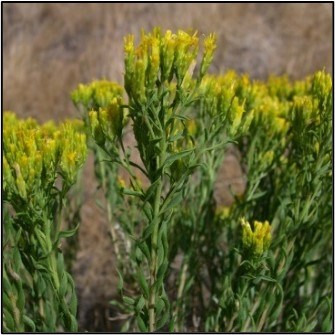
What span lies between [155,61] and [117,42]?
21.7 ft

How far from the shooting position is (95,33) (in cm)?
870

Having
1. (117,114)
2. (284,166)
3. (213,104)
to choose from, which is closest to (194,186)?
(284,166)

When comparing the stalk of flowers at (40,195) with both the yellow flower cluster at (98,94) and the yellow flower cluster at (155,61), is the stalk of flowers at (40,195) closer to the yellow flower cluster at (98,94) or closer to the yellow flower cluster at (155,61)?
the yellow flower cluster at (155,61)

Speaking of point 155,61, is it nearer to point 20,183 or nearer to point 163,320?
point 20,183

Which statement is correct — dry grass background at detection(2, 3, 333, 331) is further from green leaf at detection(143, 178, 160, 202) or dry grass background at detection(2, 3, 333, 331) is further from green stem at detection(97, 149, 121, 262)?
green leaf at detection(143, 178, 160, 202)

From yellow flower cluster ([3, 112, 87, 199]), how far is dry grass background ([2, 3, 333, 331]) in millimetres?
4308

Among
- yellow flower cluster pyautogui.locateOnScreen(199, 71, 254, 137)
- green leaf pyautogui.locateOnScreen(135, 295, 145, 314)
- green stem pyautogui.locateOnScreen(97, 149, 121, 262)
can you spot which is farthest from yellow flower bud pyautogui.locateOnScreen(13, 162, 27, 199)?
green stem pyautogui.locateOnScreen(97, 149, 121, 262)

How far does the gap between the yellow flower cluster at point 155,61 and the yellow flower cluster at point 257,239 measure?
20.9 inches

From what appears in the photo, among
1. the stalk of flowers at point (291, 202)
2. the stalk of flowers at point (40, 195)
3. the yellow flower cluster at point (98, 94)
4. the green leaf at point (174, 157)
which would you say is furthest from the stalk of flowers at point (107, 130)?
the stalk of flowers at point (291, 202)

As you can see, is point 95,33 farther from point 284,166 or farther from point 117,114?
point 117,114

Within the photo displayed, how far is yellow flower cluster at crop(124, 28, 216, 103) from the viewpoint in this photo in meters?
1.78

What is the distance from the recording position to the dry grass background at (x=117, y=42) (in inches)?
297

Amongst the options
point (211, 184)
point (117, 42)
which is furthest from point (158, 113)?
point (117, 42)

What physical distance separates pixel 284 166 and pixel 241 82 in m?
0.44
